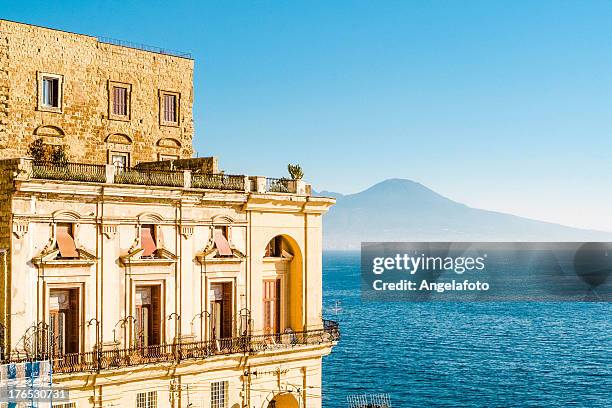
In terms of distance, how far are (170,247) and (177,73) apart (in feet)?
38.4

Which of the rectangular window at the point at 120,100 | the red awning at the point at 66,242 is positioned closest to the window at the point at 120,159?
the rectangular window at the point at 120,100

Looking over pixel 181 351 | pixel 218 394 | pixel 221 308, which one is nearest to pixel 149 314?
pixel 181 351

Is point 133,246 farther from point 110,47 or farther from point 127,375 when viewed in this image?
point 110,47

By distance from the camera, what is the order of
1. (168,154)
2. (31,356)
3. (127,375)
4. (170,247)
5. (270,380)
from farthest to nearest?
1. (168,154)
2. (270,380)
3. (170,247)
4. (127,375)
5. (31,356)

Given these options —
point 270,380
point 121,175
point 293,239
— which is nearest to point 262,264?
point 293,239

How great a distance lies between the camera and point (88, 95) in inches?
1866

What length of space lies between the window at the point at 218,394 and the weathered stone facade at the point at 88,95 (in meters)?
11.8

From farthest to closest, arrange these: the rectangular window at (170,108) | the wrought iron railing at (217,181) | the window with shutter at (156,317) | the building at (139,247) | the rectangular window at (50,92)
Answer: the rectangular window at (170,108), the rectangular window at (50,92), the wrought iron railing at (217,181), the window with shutter at (156,317), the building at (139,247)

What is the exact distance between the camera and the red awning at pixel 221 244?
45.6 metres

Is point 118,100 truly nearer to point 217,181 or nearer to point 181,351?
point 217,181

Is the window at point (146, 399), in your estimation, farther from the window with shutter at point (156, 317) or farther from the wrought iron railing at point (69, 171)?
the wrought iron railing at point (69, 171)

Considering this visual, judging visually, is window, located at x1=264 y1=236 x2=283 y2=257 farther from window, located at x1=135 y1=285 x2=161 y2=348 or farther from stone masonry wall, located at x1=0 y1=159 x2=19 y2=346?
stone masonry wall, located at x1=0 y1=159 x2=19 y2=346

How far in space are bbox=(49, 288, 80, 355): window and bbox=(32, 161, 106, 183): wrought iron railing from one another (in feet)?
14.8

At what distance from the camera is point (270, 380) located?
1859 inches
